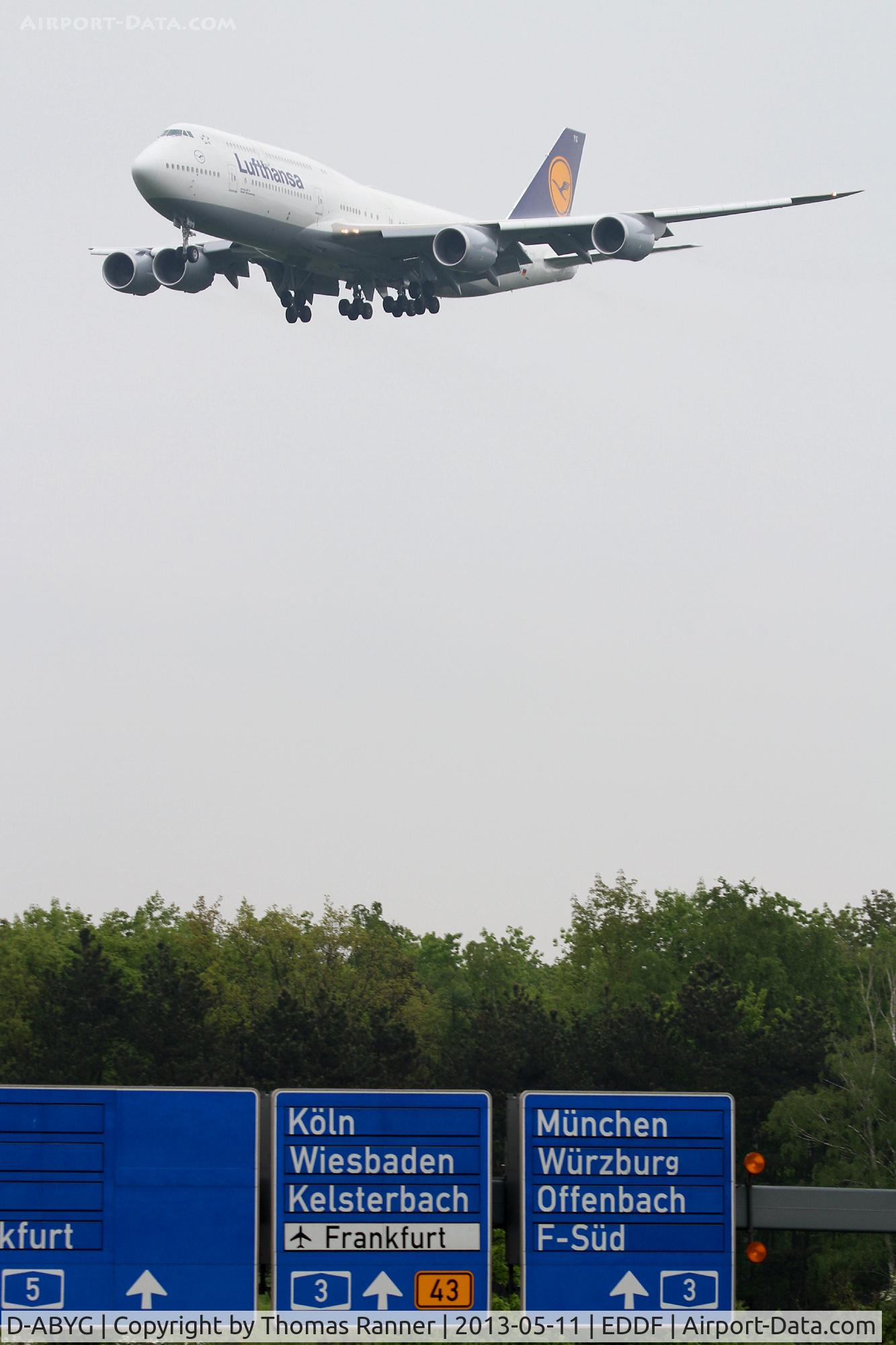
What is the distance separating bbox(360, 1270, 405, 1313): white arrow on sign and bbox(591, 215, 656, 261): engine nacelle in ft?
151

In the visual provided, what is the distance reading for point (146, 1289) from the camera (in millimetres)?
15766

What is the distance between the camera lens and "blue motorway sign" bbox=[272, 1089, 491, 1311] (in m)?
16.0

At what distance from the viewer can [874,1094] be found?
70.9 metres

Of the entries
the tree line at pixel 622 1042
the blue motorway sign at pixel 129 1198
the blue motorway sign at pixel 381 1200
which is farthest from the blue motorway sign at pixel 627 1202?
the tree line at pixel 622 1042

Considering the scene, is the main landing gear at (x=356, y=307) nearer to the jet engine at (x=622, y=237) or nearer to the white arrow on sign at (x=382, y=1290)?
the jet engine at (x=622, y=237)

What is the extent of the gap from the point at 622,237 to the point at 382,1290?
1818 inches

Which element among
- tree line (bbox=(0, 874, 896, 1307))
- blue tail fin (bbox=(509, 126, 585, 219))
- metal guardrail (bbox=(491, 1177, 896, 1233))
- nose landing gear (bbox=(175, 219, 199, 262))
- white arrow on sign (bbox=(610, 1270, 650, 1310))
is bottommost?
white arrow on sign (bbox=(610, 1270, 650, 1310))

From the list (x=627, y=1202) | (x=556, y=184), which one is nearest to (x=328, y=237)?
(x=556, y=184)

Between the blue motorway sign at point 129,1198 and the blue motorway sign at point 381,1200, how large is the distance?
1.18ft

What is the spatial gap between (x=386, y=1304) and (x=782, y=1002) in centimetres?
8976

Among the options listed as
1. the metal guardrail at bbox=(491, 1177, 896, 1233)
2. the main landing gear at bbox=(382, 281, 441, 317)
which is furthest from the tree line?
the metal guardrail at bbox=(491, 1177, 896, 1233)

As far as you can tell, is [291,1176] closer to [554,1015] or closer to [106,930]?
[554,1015]

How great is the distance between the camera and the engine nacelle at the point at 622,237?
58.2 metres

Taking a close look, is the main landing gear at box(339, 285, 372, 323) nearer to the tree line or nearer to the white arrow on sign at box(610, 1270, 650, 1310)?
the tree line
